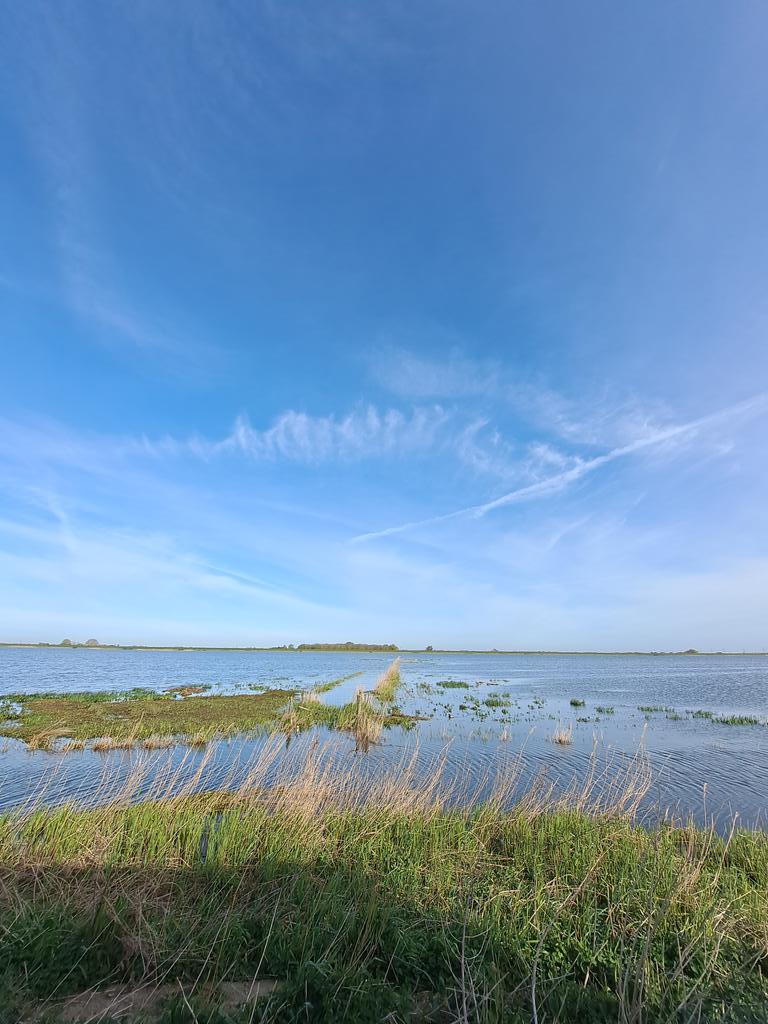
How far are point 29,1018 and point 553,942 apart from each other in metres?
5.27

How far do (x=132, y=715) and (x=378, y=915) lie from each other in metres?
25.5

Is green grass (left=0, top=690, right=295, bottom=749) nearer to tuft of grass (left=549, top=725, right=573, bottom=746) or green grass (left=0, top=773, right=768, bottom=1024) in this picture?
tuft of grass (left=549, top=725, right=573, bottom=746)

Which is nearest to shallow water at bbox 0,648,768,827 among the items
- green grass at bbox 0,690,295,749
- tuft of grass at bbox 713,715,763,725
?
tuft of grass at bbox 713,715,763,725

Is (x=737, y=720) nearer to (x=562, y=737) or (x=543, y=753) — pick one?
(x=562, y=737)

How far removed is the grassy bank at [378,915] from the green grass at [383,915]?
3 cm

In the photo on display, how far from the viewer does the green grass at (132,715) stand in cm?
2142

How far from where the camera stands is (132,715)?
26.9 metres

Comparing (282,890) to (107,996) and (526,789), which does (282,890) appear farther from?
(526,789)

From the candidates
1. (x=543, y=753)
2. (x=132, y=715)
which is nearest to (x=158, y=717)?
(x=132, y=715)

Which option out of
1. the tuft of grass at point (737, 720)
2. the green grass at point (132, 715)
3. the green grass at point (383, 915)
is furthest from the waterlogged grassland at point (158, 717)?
the tuft of grass at point (737, 720)

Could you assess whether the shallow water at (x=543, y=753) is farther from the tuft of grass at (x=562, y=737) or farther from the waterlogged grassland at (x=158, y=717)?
the waterlogged grassland at (x=158, y=717)

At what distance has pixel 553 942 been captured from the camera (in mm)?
5777

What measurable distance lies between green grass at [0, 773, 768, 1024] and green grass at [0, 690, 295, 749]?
14.5m

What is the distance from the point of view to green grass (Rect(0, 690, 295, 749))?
21.4 metres
